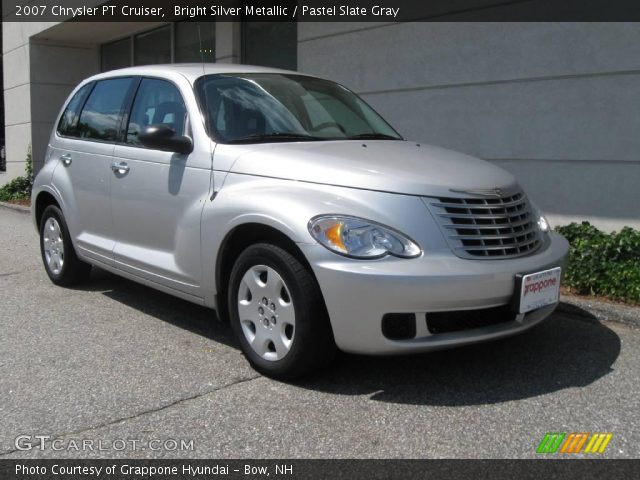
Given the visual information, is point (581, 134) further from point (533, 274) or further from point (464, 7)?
point (533, 274)

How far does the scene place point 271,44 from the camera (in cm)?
1020

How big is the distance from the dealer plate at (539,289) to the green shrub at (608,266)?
5.60ft

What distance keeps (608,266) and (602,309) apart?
55 cm

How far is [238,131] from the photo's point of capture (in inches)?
172

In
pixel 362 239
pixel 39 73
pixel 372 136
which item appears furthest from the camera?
pixel 39 73

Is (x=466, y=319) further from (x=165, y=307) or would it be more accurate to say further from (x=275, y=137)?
(x=165, y=307)

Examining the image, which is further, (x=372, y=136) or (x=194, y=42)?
(x=194, y=42)

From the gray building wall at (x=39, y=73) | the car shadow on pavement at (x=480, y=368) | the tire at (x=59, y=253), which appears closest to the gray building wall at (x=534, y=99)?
the car shadow on pavement at (x=480, y=368)

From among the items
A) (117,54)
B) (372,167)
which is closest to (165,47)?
(117,54)

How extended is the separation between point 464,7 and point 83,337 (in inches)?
200

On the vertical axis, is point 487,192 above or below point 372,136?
below

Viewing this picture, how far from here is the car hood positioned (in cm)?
361

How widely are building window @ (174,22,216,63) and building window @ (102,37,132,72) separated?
7.33ft

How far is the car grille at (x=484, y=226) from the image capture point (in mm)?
3561
